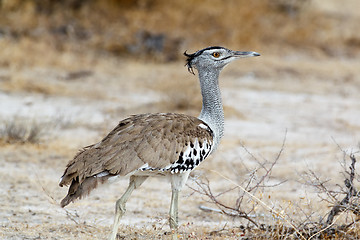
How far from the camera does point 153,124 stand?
3881 mm

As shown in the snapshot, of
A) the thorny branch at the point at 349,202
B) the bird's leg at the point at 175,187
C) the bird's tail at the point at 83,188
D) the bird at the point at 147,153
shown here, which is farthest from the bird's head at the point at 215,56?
the bird's tail at the point at 83,188

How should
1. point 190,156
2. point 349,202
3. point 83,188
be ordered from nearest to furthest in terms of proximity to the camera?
point 83,188 < point 190,156 < point 349,202

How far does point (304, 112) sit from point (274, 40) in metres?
4.56

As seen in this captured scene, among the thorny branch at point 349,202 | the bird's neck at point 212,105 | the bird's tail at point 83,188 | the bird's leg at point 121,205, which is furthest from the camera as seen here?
the bird's neck at point 212,105

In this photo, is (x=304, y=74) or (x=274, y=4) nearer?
(x=304, y=74)

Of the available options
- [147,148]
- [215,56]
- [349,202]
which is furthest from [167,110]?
[147,148]

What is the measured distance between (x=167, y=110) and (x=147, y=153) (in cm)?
502

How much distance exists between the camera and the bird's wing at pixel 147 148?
3588 millimetres

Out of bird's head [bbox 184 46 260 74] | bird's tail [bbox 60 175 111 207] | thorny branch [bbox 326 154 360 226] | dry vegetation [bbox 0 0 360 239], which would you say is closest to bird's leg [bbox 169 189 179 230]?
dry vegetation [bbox 0 0 360 239]

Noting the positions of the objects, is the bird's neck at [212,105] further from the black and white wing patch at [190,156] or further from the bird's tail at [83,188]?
the bird's tail at [83,188]

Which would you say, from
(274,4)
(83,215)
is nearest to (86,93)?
(83,215)

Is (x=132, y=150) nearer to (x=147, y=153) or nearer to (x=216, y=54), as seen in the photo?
(x=147, y=153)

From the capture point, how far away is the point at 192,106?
8789mm

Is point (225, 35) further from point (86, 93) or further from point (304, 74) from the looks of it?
point (86, 93)
